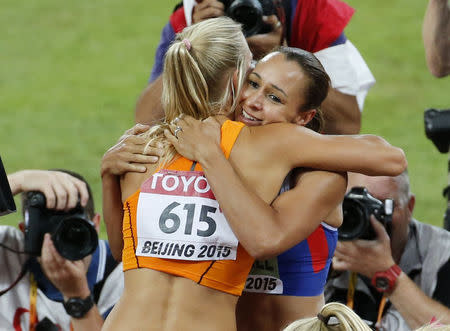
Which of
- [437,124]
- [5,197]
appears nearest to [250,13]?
[437,124]

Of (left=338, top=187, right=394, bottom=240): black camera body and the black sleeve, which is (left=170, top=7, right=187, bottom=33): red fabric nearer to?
(left=338, top=187, right=394, bottom=240): black camera body

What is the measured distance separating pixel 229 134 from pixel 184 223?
29cm

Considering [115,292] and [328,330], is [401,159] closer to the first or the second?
[328,330]

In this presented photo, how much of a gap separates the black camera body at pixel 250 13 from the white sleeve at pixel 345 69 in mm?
411

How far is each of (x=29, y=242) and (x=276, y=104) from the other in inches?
52.5

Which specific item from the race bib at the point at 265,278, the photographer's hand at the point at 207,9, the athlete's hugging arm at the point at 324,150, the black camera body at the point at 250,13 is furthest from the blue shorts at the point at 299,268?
the photographer's hand at the point at 207,9

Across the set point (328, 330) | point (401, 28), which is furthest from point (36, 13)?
point (328, 330)

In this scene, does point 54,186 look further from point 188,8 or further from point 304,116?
point 304,116

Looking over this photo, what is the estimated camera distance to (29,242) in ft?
12.2

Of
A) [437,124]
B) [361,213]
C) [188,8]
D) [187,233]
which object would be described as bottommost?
[361,213]

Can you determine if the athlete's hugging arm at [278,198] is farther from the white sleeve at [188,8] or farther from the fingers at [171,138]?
the white sleeve at [188,8]

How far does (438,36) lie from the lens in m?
3.97

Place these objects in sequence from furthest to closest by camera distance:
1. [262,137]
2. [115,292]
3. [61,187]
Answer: [115,292]
[61,187]
[262,137]

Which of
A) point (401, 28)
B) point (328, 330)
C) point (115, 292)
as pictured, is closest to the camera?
point (328, 330)
